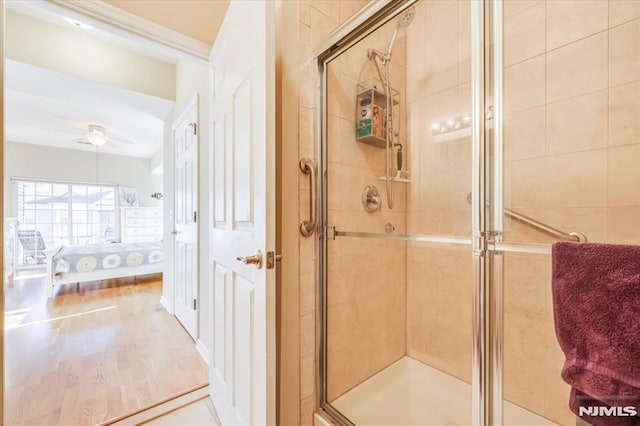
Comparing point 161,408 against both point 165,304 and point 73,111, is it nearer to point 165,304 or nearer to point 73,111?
point 165,304

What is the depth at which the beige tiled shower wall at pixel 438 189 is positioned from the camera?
1.36 metres

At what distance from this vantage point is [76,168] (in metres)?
5.91

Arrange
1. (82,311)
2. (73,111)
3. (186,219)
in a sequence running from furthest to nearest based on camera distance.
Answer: (73,111) → (82,311) → (186,219)

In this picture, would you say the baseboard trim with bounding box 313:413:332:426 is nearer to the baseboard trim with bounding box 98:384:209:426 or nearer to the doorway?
the baseboard trim with bounding box 98:384:209:426

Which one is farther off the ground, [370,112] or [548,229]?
[370,112]

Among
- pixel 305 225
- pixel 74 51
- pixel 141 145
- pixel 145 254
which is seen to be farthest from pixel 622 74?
pixel 141 145

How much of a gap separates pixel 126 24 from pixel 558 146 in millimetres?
2128

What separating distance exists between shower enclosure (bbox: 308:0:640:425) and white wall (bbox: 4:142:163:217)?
6581 mm

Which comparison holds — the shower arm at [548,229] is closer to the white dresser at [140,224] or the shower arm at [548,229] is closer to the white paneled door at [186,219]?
the white paneled door at [186,219]

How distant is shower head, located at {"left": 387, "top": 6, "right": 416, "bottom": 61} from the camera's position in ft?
4.25

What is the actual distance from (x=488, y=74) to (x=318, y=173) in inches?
30.8

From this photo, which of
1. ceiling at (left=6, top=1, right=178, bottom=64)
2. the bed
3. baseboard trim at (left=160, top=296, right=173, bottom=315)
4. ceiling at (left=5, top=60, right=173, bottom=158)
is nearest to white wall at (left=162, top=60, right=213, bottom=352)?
→ ceiling at (left=6, top=1, right=178, bottom=64)

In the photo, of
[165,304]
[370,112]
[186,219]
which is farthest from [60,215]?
[370,112]

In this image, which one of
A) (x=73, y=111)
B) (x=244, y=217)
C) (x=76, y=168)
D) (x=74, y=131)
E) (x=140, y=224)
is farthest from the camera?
(x=140, y=224)
